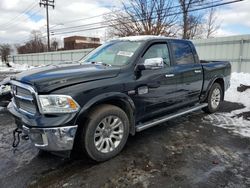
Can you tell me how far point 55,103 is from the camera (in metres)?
2.78

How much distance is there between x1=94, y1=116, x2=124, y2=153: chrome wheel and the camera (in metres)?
3.23

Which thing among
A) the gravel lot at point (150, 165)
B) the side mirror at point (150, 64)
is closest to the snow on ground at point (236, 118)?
the gravel lot at point (150, 165)

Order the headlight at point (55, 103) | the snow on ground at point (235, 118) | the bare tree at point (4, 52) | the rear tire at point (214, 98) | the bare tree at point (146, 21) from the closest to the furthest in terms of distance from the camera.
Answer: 1. the headlight at point (55, 103)
2. the snow on ground at point (235, 118)
3. the rear tire at point (214, 98)
4. the bare tree at point (146, 21)
5. the bare tree at point (4, 52)

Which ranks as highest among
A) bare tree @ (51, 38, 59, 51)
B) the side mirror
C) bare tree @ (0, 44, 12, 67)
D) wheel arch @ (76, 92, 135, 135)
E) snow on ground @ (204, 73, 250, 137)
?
bare tree @ (51, 38, 59, 51)

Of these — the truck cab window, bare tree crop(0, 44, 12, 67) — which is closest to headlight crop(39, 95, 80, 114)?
the truck cab window

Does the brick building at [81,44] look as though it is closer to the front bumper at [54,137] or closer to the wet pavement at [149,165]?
the wet pavement at [149,165]

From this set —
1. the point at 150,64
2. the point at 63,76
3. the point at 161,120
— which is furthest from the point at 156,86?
the point at 63,76

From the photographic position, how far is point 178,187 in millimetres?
2707

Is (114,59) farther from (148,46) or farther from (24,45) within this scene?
(24,45)

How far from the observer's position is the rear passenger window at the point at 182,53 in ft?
14.9

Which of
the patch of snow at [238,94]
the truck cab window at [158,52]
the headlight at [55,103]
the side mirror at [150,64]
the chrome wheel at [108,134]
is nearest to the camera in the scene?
the headlight at [55,103]

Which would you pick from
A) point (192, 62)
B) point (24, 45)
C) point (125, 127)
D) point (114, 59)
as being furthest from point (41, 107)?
point (24, 45)

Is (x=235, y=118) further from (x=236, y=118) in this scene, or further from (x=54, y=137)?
(x=54, y=137)

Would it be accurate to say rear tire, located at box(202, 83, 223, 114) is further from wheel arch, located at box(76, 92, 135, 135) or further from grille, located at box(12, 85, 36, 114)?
grille, located at box(12, 85, 36, 114)
